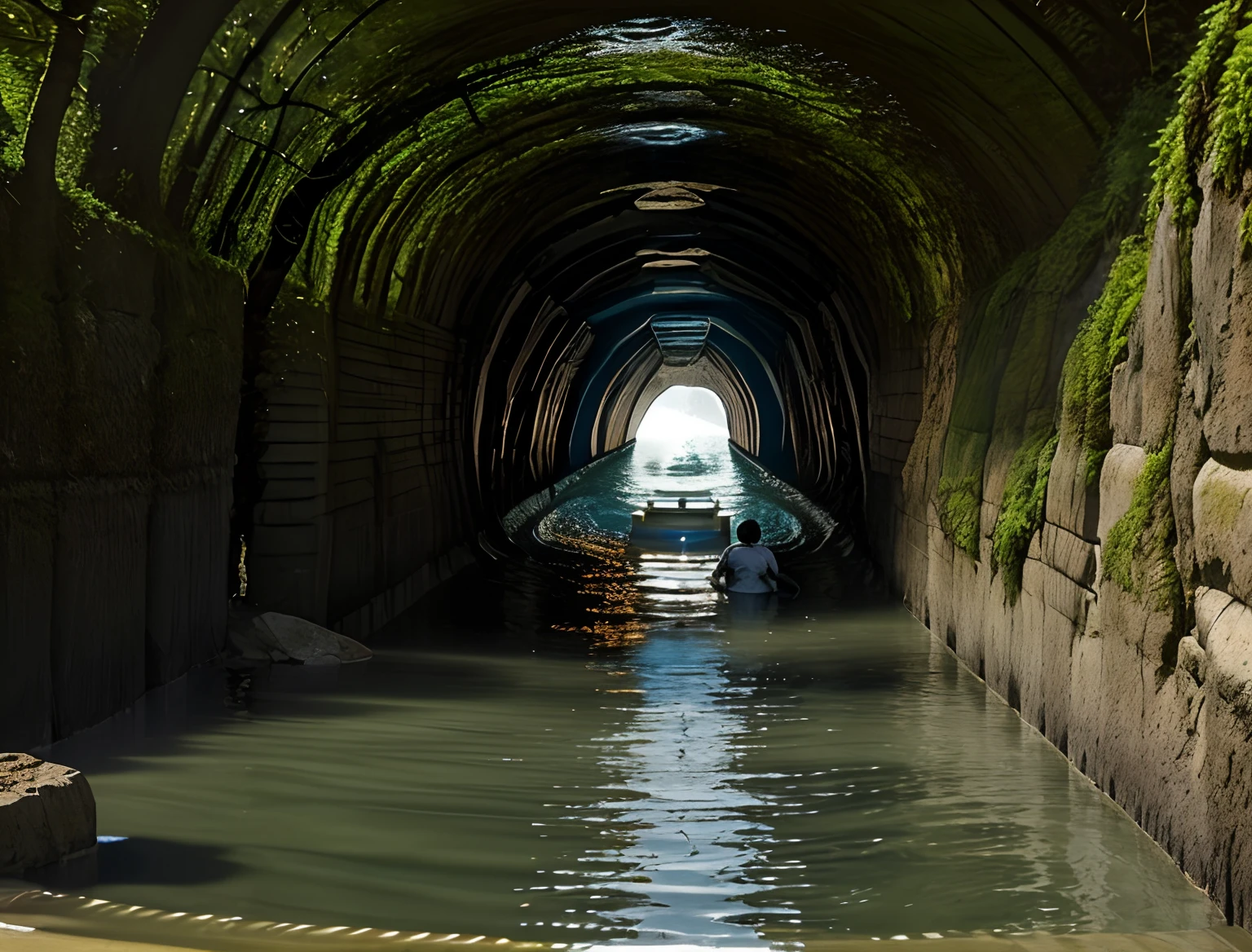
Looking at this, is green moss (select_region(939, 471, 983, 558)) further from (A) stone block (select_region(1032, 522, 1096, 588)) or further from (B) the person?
(B) the person

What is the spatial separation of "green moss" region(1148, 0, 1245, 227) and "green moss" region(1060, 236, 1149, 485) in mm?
706

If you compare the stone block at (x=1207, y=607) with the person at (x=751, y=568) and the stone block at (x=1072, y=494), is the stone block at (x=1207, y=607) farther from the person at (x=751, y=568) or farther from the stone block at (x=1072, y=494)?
the person at (x=751, y=568)

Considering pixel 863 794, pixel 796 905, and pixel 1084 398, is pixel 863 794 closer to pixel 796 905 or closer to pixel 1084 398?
pixel 796 905

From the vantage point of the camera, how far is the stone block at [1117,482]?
5648 mm

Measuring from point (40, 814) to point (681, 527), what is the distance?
15.4m

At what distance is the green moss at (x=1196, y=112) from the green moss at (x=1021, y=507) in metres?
2.10

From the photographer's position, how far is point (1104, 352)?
634cm

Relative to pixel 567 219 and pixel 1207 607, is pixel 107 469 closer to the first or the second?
pixel 1207 607

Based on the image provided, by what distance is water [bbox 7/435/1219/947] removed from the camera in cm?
437

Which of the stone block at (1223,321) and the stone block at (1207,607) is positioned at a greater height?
the stone block at (1223,321)

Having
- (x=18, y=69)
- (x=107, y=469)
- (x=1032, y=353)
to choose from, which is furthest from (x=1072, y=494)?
(x=18, y=69)

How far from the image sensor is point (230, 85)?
7430 millimetres

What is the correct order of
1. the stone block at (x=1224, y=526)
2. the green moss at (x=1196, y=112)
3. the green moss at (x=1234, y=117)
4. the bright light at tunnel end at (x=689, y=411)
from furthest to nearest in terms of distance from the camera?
1. the bright light at tunnel end at (x=689, y=411)
2. the green moss at (x=1196, y=112)
3. the green moss at (x=1234, y=117)
4. the stone block at (x=1224, y=526)

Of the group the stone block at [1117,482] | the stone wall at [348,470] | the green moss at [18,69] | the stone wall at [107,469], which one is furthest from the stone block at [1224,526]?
the stone wall at [348,470]
